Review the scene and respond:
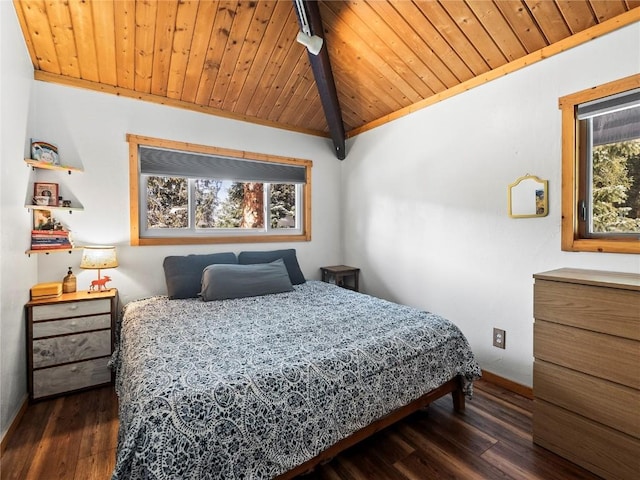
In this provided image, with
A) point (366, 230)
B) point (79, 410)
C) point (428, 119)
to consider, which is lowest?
point (79, 410)

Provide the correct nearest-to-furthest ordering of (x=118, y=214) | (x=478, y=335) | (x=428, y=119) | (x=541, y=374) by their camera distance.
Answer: (x=541, y=374) → (x=478, y=335) → (x=118, y=214) → (x=428, y=119)

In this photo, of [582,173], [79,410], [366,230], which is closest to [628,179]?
[582,173]

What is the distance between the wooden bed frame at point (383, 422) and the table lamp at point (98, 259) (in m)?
2.06

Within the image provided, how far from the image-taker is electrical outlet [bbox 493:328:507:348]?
7.56ft

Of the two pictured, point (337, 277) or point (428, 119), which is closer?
point (428, 119)

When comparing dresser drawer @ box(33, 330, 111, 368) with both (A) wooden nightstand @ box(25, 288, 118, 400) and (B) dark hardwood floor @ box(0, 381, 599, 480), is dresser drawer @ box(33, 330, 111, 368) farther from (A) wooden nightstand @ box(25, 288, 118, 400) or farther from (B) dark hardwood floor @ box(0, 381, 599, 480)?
(B) dark hardwood floor @ box(0, 381, 599, 480)

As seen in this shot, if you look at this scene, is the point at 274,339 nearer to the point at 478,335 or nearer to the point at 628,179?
the point at 478,335

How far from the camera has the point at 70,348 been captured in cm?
216

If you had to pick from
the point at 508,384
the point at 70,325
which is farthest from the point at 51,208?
the point at 508,384

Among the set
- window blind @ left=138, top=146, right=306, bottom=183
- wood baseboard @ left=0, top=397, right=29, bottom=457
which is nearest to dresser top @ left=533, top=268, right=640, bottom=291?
window blind @ left=138, top=146, right=306, bottom=183

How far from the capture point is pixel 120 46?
90.9 inches

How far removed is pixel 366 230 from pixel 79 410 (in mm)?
2948

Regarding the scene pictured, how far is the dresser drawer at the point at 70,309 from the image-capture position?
2062 millimetres

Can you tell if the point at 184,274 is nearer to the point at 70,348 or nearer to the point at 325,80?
the point at 70,348
